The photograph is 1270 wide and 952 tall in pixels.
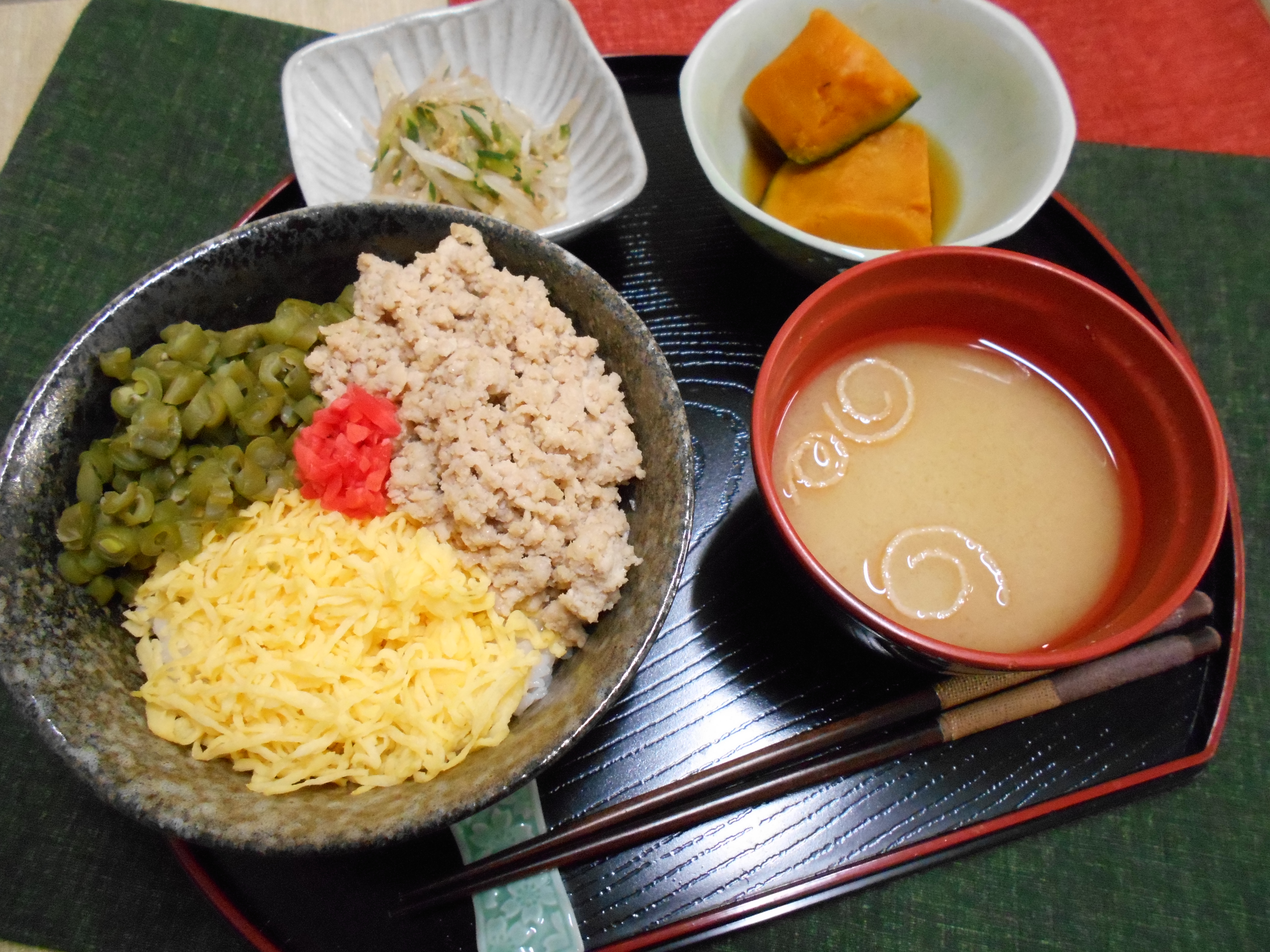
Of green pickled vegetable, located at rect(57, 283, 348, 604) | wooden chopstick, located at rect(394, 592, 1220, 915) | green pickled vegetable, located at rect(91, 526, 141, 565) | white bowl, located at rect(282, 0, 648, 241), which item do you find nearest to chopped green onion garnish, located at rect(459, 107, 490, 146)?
white bowl, located at rect(282, 0, 648, 241)

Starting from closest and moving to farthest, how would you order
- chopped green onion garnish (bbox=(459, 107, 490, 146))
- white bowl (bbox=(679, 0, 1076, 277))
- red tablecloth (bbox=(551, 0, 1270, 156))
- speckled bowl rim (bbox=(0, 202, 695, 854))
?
speckled bowl rim (bbox=(0, 202, 695, 854)), white bowl (bbox=(679, 0, 1076, 277)), chopped green onion garnish (bbox=(459, 107, 490, 146)), red tablecloth (bbox=(551, 0, 1270, 156))

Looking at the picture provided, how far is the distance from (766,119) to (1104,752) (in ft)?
5.17

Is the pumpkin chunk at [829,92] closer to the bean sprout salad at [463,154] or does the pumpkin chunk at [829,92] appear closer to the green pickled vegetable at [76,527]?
the bean sprout salad at [463,154]

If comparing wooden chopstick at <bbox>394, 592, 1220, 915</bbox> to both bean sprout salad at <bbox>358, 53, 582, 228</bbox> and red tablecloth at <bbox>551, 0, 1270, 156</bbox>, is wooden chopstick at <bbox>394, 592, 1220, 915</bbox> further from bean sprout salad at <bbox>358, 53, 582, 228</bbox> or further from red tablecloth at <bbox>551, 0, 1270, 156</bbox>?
red tablecloth at <bbox>551, 0, 1270, 156</bbox>

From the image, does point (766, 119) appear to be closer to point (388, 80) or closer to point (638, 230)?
point (638, 230)

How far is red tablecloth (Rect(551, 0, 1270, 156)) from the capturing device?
237cm

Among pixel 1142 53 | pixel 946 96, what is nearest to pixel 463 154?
pixel 946 96

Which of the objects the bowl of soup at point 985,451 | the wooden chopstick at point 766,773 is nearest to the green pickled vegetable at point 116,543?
the wooden chopstick at point 766,773

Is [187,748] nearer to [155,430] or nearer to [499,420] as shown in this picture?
[155,430]

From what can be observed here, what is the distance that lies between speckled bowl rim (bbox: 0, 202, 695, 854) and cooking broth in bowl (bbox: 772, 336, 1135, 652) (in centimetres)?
28

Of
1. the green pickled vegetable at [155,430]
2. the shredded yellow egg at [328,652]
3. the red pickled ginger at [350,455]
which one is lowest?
the shredded yellow egg at [328,652]

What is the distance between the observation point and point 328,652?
51.3 inches

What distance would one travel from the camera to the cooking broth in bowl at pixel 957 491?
140 centimetres

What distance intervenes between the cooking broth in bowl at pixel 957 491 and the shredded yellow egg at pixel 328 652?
22.7 inches
